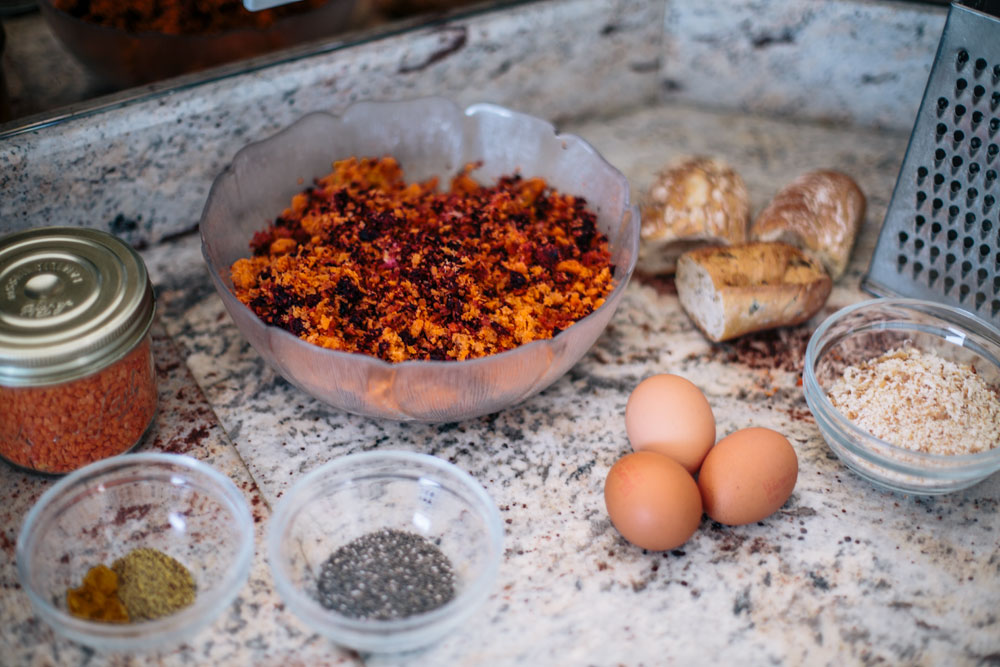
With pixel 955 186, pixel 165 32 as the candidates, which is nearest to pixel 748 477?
pixel 955 186

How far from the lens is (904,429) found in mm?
880

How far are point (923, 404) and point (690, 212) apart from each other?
1.27 ft

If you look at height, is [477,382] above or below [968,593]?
above

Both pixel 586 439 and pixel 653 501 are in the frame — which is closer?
pixel 653 501

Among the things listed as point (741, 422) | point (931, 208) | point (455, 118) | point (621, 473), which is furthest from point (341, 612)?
point (931, 208)

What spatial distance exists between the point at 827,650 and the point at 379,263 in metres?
0.61

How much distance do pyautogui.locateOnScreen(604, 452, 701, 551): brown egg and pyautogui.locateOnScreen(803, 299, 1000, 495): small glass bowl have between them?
0.63 feet

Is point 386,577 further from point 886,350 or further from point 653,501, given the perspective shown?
point 886,350

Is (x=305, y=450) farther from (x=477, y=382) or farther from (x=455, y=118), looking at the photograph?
(x=455, y=118)

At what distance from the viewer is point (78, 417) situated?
822 millimetres

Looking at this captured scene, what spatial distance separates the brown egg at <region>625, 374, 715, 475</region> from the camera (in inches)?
33.4

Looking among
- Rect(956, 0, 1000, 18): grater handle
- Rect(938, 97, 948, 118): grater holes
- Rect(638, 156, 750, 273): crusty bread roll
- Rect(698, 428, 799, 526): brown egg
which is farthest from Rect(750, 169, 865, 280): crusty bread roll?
Rect(698, 428, 799, 526): brown egg

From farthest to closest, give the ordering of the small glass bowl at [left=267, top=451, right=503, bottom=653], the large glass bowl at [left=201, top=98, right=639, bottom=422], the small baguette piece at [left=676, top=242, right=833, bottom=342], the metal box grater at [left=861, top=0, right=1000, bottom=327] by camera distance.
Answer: the small baguette piece at [left=676, top=242, right=833, bottom=342] → the metal box grater at [left=861, top=0, right=1000, bottom=327] → the large glass bowl at [left=201, top=98, right=639, bottom=422] → the small glass bowl at [left=267, top=451, right=503, bottom=653]

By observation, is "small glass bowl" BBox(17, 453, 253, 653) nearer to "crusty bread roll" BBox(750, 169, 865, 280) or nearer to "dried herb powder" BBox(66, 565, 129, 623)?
"dried herb powder" BBox(66, 565, 129, 623)
